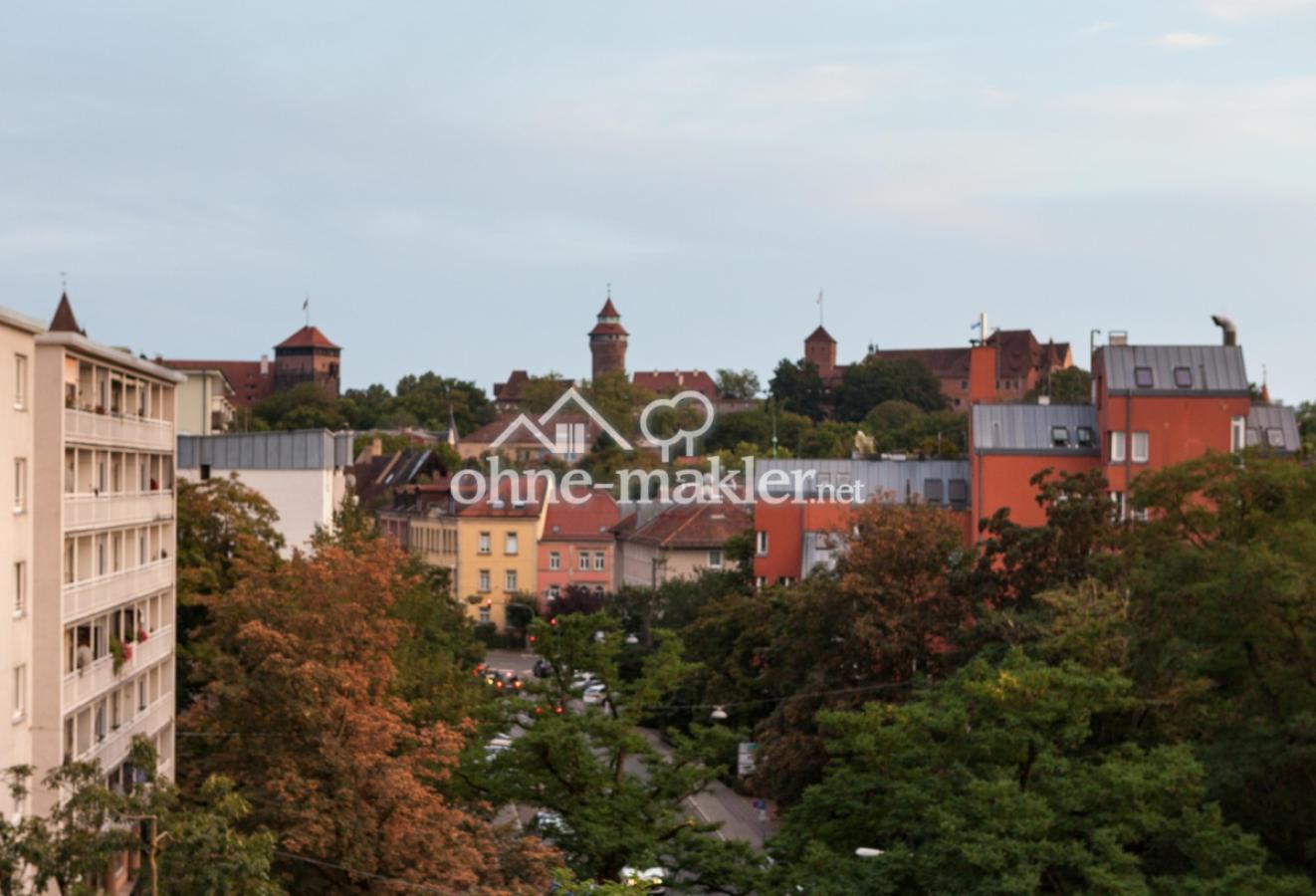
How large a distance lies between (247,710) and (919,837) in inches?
495

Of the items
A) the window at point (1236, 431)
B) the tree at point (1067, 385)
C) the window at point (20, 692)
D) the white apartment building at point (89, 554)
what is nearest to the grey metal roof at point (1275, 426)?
the window at point (1236, 431)

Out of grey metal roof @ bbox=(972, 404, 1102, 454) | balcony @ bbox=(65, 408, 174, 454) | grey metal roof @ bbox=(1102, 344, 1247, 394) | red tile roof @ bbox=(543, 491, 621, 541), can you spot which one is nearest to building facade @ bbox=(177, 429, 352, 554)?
balcony @ bbox=(65, 408, 174, 454)

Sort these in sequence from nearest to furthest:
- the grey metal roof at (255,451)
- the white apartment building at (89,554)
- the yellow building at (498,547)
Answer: the white apartment building at (89,554) < the grey metal roof at (255,451) < the yellow building at (498,547)

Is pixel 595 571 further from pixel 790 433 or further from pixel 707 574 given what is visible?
pixel 790 433

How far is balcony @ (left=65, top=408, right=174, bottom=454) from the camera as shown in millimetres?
37438

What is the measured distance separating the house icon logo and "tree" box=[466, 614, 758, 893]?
139679 millimetres

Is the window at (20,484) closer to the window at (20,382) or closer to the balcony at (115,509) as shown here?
the window at (20,382)

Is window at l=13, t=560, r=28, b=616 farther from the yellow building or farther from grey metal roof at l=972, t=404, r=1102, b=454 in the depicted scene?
the yellow building

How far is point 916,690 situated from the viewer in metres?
42.2

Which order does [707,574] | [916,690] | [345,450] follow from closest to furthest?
[916,690]
[345,450]
[707,574]

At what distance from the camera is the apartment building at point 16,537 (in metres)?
33.3

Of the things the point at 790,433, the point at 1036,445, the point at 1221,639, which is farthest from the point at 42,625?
the point at 790,433

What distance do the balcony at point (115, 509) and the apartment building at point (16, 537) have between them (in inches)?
73.2

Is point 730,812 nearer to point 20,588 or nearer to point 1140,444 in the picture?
point 1140,444
